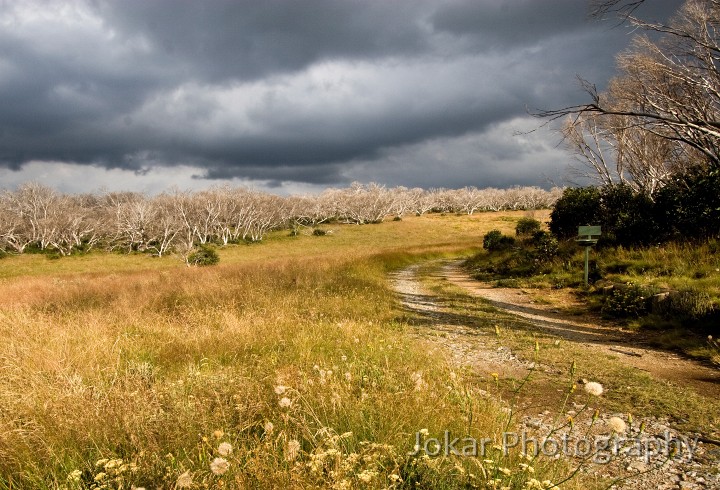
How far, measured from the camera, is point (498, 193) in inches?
6481

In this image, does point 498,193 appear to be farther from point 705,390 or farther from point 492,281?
point 705,390

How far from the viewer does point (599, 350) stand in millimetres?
7422

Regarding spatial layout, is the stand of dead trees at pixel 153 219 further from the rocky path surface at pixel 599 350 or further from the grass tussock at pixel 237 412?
the grass tussock at pixel 237 412

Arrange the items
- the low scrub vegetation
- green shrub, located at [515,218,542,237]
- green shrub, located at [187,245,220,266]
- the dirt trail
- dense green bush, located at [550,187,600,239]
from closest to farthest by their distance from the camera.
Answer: the dirt trail
the low scrub vegetation
dense green bush, located at [550,187,600,239]
green shrub, located at [515,218,542,237]
green shrub, located at [187,245,220,266]

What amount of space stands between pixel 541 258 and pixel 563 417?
1558 cm

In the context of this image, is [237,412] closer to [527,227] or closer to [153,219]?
[527,227]

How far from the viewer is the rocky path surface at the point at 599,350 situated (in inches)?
136

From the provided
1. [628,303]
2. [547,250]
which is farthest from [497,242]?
[628,303]

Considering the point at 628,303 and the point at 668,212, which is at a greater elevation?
the point at 668,212

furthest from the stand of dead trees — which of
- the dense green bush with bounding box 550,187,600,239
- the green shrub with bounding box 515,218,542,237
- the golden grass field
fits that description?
the golden grass field

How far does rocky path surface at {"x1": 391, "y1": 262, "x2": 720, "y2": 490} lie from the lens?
3.44 m

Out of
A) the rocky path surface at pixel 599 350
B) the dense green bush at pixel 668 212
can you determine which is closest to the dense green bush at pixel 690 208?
the dense green bush at pixel 668 212

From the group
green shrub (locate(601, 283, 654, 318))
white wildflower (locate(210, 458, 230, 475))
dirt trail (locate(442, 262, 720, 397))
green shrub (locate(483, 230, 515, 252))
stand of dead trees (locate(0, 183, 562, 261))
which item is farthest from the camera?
stand of dead trees (locate(0, 183, 562, 261))

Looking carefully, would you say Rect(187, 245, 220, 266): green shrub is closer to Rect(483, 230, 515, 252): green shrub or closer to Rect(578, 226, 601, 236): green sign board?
Rect(483, 230, 515, 252): green shrub
